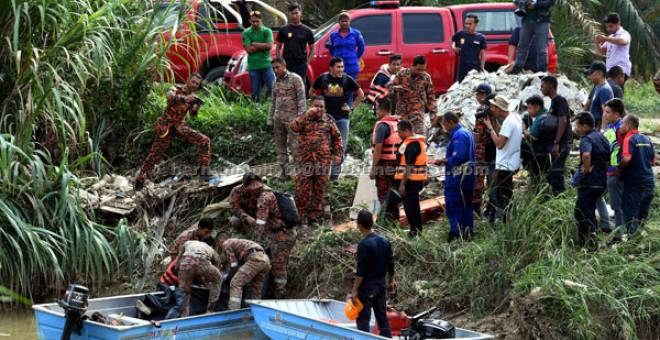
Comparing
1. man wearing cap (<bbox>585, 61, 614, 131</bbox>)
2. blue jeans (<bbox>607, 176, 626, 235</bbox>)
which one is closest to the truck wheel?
man wearing cap (<bbox>585, 61, 614, 131</bbox>)

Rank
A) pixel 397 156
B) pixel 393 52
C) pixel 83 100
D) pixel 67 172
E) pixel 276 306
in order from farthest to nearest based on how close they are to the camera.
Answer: pixel 393 52 < pixel 83 100 < pixel 67 172 < pixel 397 156 < pixel 276 306

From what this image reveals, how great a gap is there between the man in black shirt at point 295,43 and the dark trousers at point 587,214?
597 centimetres

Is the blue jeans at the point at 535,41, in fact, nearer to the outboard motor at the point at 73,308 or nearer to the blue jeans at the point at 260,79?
the blue jeans at the point at 260,79

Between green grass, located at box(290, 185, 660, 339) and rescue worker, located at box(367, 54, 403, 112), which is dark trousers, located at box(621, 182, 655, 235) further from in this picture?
rescue worker, located at box(367, 54, 403, 112)

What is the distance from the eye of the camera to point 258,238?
1191 centimetres

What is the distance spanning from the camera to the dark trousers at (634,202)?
10758 millimetres

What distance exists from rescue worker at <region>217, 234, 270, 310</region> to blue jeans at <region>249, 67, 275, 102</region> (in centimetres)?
483

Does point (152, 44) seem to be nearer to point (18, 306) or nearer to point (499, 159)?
point (18, 306)

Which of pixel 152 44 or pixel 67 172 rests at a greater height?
pixel 152 44

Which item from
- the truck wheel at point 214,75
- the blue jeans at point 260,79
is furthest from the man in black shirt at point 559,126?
the truck wheel at point 214,75

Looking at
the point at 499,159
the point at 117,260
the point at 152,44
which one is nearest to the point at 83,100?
the point at 152,44

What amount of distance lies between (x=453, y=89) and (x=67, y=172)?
5958mm

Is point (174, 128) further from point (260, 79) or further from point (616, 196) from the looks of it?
point (616, 196)

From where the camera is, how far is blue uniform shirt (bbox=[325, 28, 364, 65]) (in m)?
15.3
